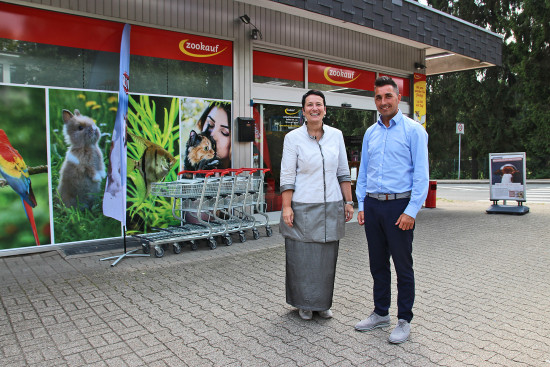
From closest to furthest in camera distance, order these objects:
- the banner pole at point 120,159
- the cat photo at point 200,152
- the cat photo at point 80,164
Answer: the banner pole at point 120,159 < the cat photo at point 80,164 < the cat photo at point 200,152

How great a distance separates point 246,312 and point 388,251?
1.45m

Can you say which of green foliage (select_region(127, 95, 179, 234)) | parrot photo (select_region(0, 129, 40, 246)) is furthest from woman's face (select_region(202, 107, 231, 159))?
parrot photo (select_region(0, 129, 40, 246))

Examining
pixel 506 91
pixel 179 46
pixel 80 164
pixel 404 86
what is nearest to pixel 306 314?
pixel 80 164

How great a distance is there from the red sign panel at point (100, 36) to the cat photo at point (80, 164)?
113cm

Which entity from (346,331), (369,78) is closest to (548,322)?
(346,331)

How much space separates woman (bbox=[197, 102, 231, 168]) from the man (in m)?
5.14

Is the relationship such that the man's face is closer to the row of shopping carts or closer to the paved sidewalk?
the paved sidewalk

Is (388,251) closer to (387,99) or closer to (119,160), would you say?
(387,99)

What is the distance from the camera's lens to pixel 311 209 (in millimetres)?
3818

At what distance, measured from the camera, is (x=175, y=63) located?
7863 millimetres

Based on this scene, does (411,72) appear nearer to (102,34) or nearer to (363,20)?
(363,20)

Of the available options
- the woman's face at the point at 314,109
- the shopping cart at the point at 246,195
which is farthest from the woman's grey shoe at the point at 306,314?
the shopping cart at the point at 246,195

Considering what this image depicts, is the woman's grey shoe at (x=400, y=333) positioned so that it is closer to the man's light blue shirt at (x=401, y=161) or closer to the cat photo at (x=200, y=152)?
the man's light blue shirt at (x=401, y=161)

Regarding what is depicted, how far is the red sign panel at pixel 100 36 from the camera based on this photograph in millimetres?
6305
